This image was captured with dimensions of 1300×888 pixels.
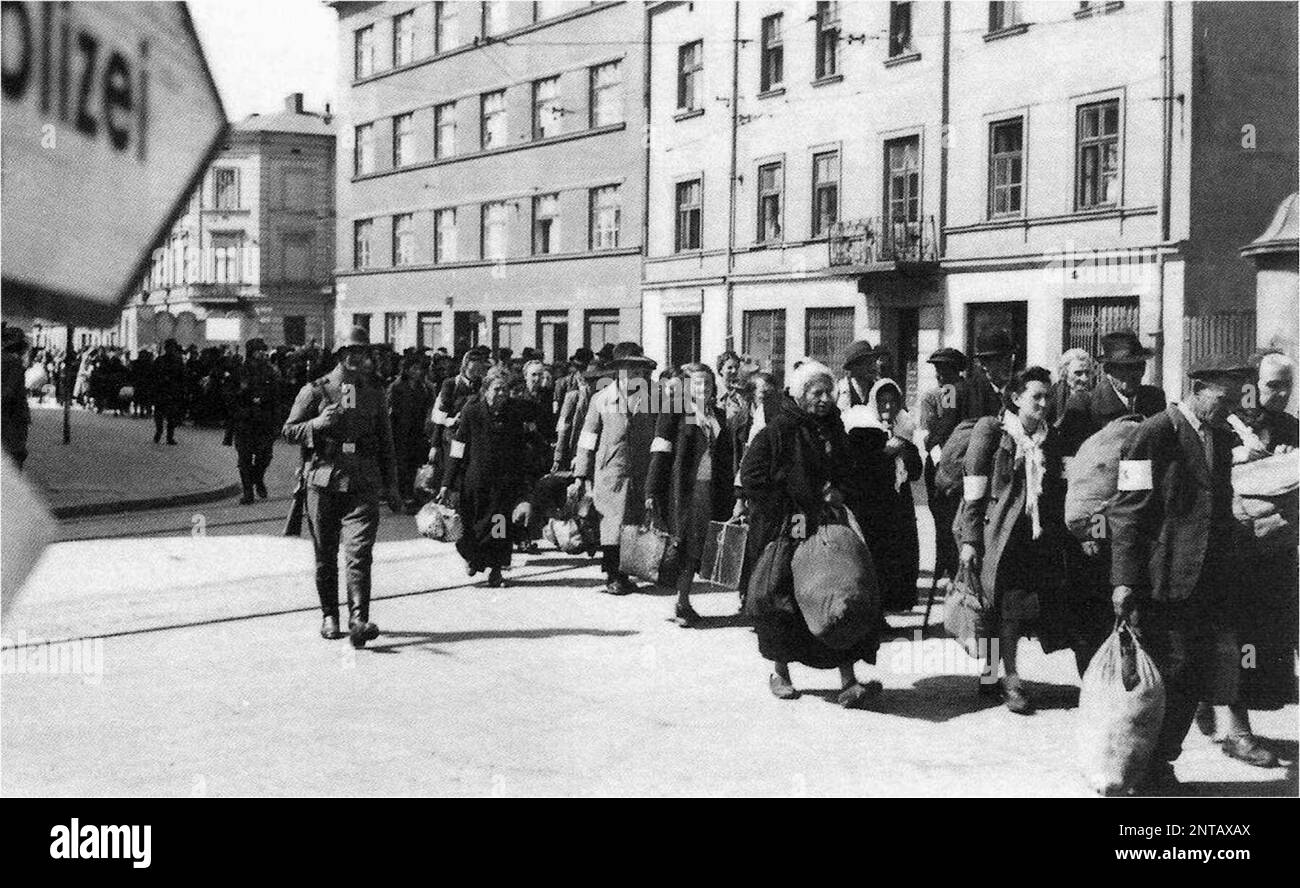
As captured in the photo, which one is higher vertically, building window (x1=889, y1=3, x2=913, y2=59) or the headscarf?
building window (x1=889, y1=3, x2=913, y2=59)

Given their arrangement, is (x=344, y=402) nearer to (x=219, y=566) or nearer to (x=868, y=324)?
(x=219, y=566)

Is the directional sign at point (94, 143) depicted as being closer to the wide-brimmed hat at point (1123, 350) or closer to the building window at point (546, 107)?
the wide-brimmed hat at point (1123, 350)

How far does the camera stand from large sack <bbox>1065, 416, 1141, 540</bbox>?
243 inches

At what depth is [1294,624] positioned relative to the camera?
659 centimetres

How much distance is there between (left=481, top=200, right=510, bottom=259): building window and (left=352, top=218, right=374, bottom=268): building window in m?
6.29

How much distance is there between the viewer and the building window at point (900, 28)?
2731cm

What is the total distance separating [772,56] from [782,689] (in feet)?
81.3

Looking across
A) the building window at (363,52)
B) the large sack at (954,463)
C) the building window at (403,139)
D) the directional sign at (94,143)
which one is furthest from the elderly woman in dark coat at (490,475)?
the building window at (403,139)

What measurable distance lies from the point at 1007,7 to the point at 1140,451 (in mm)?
21118

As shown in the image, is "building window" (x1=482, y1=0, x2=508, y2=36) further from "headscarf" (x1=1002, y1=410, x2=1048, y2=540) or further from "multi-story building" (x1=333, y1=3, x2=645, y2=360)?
"headscarf" (x1=1002, y1=410, x2=1048, y2=540)

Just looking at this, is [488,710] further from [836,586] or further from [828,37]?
[828,37]

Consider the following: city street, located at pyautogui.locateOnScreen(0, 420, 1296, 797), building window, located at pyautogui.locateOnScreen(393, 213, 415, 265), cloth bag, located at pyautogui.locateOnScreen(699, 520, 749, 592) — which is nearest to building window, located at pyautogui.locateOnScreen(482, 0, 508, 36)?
building window, located at pyautogui.locateOnScreen(393, 213, 415, 265)
